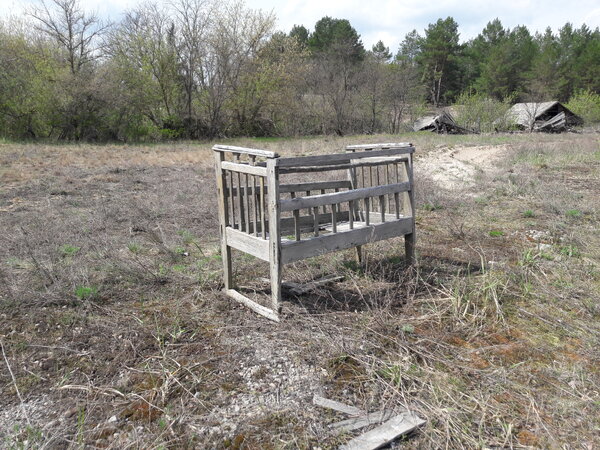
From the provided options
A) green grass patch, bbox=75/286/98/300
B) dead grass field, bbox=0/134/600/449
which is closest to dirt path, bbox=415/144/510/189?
dead grass field, bbox=0/134/600/449

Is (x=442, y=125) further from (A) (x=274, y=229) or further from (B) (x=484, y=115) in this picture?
(A) (x=274, y=229)

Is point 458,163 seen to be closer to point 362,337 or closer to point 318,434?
point 362,337

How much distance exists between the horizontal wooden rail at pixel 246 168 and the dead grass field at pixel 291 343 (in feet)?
3.84

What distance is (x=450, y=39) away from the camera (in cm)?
5644

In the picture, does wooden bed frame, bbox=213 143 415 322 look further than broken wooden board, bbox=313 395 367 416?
Yes

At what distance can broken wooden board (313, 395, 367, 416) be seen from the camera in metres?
2.55

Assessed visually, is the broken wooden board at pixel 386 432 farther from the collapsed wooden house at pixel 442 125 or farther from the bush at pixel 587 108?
the bush at pixel 587 108

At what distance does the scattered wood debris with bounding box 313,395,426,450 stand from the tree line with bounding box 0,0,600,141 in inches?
1022

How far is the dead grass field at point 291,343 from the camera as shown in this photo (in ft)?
7.98

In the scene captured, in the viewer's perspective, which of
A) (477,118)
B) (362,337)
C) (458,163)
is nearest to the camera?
(362,337)

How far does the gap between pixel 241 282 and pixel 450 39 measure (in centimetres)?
6062

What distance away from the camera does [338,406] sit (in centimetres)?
260

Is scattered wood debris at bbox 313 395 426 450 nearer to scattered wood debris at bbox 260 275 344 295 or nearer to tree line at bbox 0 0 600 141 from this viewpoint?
scattered wood debris at bbox 260 275 344 295

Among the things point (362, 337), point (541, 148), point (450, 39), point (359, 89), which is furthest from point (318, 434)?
point (450, 39)
